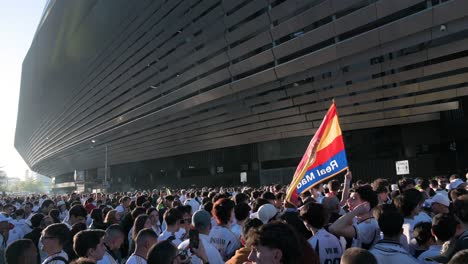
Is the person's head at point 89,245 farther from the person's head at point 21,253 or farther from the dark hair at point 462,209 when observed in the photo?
the dark hair at point 462,209

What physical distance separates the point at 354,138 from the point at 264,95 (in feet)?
23.3

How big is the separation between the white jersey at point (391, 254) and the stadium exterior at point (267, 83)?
15.4m

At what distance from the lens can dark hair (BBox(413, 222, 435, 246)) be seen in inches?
152

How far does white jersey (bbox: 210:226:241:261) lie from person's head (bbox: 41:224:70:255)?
5.50ft

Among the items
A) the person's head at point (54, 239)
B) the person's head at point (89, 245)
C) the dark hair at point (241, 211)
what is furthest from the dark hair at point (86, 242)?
the dark hair at point (241, 211)

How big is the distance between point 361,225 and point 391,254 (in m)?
0.99

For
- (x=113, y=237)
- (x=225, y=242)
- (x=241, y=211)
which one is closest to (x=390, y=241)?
(x=225, y=242)

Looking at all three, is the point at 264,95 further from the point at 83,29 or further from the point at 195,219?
the point at 83,29

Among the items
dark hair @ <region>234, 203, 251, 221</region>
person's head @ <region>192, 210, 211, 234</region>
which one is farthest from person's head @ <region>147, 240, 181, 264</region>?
dark hair @ <region>234, 203, 251, 221</region>

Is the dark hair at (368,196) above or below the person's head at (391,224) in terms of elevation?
above

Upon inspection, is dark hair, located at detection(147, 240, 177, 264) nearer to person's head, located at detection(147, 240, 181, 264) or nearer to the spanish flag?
person's head, located at detection(147, 240, 181, 264)

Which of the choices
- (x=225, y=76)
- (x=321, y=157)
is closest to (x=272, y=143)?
(x=225, y=76)

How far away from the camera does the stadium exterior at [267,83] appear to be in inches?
727

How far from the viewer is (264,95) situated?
82.2 feet
